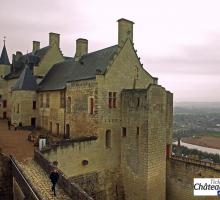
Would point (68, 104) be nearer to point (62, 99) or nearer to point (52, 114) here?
point (62, 99)

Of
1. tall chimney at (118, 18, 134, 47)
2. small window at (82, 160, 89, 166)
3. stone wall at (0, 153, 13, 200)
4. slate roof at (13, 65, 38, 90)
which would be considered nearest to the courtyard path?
stone wall at (0, 153, 13, 200)

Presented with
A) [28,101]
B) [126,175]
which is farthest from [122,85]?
[28,101]

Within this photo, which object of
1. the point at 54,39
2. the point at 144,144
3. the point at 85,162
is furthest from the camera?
the point at 54,39

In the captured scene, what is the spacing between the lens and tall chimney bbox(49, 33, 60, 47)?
126 feet

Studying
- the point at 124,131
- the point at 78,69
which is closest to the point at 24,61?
the point at 78,69

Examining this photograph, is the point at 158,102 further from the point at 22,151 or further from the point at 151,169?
the point at 22,151

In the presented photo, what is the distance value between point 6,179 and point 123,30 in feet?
52.8

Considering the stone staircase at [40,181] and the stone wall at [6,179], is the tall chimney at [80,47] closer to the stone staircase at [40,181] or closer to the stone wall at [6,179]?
the stone staircase at [40,181]

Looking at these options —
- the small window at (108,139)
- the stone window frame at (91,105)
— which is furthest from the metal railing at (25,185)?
the small window at (108,139)

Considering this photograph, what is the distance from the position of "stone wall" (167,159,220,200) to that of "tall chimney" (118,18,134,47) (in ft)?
38.6

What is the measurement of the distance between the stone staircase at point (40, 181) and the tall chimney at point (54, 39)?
2249cm

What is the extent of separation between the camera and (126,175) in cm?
2542

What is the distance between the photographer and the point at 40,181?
49.9 ft

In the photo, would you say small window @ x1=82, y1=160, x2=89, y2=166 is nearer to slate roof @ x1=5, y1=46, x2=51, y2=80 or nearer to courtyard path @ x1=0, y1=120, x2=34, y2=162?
courtyard path @ x1=0, y1=120, x2=34, y2=162
